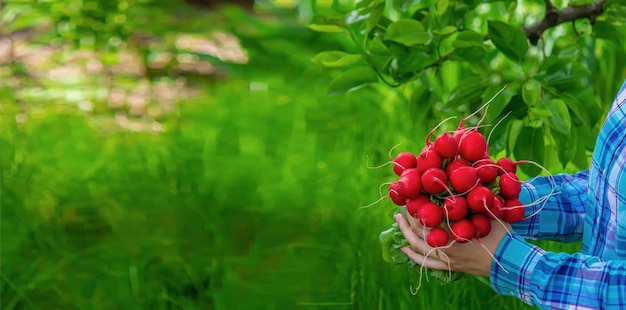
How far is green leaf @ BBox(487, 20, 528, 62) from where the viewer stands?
1632mm

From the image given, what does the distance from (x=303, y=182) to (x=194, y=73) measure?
1.67 m

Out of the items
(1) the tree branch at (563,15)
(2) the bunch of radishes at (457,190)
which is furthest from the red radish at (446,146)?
(1) the tree branch at (563,15)

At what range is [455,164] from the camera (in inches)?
44.6

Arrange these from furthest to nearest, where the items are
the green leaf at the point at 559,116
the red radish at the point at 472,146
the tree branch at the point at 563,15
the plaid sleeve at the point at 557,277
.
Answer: the tree branch at the point at 563,15 → the green leaf at the point at 559,116 → the red radish at the point at 472,146 → the plaid sleeve at the point at 557,277

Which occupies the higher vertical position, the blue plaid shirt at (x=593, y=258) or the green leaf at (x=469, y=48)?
the blue plaid shirt at (x=593, y=258)

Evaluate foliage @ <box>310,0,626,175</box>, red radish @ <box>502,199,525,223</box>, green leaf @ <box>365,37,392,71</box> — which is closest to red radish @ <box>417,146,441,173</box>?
red radish @ <box>502,199,525,223</box>

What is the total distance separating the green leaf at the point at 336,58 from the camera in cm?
171

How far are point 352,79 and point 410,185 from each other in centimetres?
65

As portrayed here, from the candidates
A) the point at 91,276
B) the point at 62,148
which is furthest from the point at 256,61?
the point at 91,276

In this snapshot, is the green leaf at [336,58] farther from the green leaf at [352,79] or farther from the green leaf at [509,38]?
the green leaf at [509,38]

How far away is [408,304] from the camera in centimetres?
180

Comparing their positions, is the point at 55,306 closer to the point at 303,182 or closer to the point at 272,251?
the point at 272,251

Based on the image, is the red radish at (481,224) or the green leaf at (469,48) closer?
the red radish at (481,224)

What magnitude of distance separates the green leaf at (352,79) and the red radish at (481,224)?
2.09 feet
